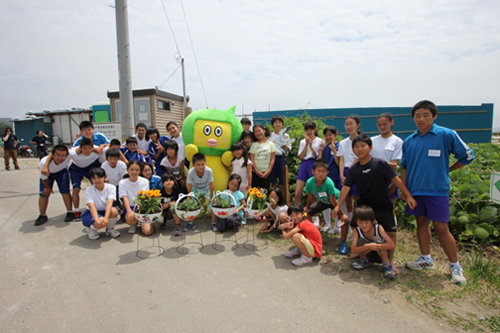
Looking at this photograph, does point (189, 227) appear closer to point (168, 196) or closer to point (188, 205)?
point (168, 196)

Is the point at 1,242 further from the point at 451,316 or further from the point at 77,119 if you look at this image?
the point at 77,119

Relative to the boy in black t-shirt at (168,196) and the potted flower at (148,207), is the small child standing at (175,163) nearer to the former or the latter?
the boy in black t-shirt at (168,196)

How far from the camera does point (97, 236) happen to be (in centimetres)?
462

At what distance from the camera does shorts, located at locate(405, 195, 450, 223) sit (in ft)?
10.8

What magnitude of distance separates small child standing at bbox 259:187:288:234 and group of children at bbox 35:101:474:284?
17 mm

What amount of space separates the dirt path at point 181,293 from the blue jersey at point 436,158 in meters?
1.25

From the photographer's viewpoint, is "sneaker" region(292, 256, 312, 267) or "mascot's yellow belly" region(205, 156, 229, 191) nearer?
"sneaker" region(292, 256, 312, 267)

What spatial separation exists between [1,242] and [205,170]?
336cm

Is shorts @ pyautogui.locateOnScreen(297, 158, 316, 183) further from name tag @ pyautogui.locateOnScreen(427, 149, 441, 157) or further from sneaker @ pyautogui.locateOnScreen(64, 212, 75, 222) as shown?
sneaker @ pyautogui.locateOnScreen(64, 212, 75, 222)

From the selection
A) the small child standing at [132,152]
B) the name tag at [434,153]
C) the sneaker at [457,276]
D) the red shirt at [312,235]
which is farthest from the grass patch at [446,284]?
the small child standing at [132,152]

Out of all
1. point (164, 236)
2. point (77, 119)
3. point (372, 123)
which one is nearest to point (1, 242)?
point (164, 236)

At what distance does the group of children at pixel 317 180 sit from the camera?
10.9ft

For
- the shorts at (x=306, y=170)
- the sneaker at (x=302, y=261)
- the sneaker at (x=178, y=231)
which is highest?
the shorts at (x=306, y=170)

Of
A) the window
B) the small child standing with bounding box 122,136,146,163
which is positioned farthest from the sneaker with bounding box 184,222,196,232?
the window
